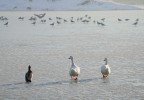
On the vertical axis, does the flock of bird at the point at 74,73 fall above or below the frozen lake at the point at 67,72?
above

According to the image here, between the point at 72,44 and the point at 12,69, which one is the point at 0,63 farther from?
the point at 72,44

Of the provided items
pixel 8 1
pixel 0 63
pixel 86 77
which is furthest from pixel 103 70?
pixel 8 1

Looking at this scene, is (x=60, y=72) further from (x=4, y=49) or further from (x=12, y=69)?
(x=4, y=49)

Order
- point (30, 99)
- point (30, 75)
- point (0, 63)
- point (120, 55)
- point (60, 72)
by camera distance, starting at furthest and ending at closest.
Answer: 1. point (120, 55)
2. point (0, 63)
3. point (60, 72)
4. point (30, 75)
5. point (30, 99)

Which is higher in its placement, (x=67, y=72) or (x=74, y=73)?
(x=74, y=73)

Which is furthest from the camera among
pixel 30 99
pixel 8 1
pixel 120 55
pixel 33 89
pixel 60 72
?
pixel 8 1

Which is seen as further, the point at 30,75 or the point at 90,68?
the point at 90,68

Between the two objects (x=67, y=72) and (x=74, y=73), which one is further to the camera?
(x=67, y=72)

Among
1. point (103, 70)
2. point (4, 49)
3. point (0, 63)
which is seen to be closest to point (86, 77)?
point (103, 70)

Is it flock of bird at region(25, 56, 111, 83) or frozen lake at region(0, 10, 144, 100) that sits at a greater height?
flock of bird at region(25, 56, 111, 83)

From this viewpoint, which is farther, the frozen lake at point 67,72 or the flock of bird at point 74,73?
the flock of bird at point 74,73

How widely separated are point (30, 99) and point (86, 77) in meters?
3.79

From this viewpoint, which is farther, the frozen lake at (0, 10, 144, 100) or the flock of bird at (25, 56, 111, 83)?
the flock of bird at (25, 56, 111, 83)

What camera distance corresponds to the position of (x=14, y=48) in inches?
1078
